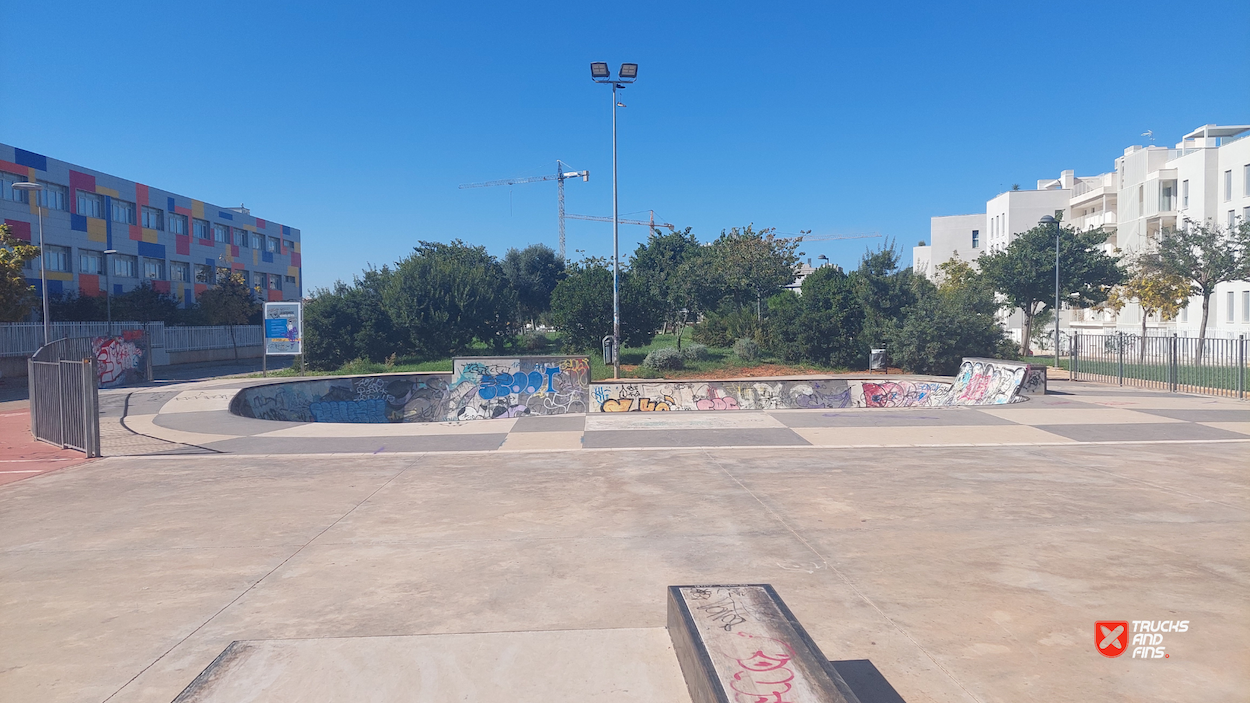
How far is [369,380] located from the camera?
68.9 ft

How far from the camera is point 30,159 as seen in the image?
35.4 metres

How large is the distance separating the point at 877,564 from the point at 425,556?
3.59 m

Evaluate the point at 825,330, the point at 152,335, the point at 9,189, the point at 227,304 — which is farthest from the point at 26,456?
the point at 227,304

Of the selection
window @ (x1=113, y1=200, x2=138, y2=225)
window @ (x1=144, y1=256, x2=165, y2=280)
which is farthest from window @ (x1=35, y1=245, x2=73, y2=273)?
window @ (x1=144, y1=256, x2=165, y2=280)

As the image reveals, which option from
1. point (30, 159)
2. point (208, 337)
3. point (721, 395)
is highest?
point (30, 159)

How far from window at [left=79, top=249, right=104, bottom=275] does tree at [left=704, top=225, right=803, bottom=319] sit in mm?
34059

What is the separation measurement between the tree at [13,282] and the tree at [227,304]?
1493 centimetres

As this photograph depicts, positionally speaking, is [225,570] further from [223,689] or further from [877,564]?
[877,564]

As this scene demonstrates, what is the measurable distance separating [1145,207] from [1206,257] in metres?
19.5

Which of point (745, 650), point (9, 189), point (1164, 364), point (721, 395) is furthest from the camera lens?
point (9, 189)

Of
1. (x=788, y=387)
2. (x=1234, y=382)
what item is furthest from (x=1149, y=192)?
(x=788, y=387)

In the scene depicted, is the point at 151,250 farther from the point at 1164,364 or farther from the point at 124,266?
the point at 1164,364

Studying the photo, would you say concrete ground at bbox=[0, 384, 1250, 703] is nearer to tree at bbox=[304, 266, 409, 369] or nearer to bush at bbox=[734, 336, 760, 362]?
bush at bbox=[734, 336, 760, 362]

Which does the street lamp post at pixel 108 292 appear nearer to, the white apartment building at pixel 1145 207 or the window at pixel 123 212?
the window at pixel 123 212
